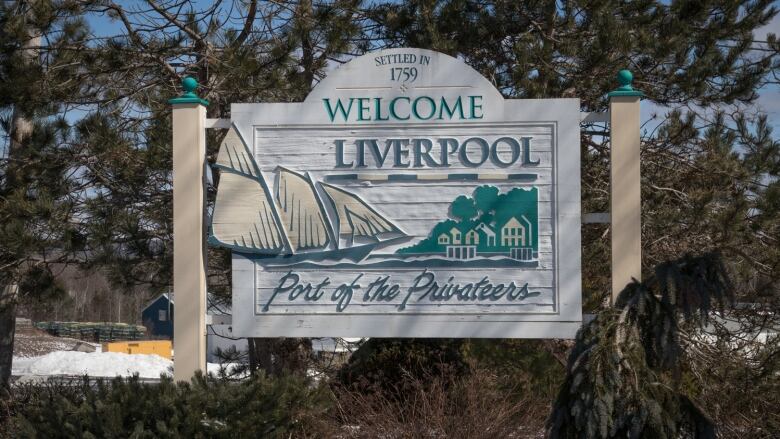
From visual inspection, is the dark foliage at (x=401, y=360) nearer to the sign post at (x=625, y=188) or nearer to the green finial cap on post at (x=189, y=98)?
the sign post at (x=625, y=188)

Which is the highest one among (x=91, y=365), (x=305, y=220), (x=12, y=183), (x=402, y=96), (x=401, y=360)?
(x=402, y=96)

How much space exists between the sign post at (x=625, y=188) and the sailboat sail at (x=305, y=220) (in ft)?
7.00

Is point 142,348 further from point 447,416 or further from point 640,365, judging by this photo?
point 640,365

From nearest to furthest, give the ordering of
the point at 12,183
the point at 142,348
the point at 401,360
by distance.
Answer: the point at 401,360 < the point at 12,183 < the point at 142,348

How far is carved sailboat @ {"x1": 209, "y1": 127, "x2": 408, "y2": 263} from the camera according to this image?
6453 millimetres

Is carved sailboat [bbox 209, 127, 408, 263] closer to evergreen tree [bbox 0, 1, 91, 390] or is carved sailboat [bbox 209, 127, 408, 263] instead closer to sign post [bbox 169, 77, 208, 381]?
sign post [bbox 169, 77, 208, 381]

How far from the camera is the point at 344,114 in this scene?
21.4 ft

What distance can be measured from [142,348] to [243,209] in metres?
30.6

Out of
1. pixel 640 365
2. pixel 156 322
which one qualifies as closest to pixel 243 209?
pixel 640 365

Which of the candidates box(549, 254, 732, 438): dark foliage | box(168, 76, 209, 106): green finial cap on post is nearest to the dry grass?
box(549, 254, 732, 438): dark foliage

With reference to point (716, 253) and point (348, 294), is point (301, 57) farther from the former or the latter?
point (716, 253)

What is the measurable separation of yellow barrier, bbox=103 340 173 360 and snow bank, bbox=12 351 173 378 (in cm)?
568

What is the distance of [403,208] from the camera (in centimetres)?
643

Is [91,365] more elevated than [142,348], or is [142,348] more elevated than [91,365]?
[91,365]
